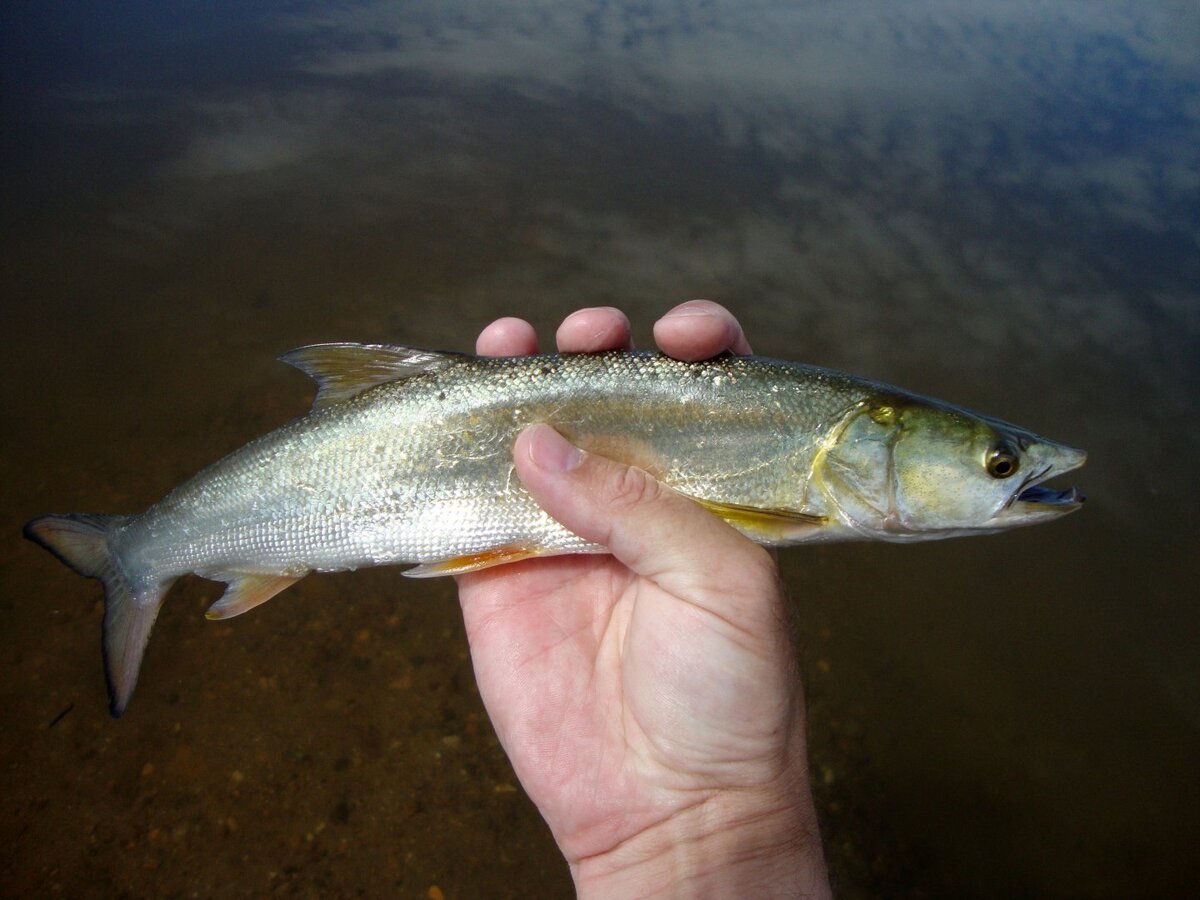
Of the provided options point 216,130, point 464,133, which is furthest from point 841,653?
point 216,130

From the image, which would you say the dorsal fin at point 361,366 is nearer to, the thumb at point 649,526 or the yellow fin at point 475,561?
the thumb at point 649,526

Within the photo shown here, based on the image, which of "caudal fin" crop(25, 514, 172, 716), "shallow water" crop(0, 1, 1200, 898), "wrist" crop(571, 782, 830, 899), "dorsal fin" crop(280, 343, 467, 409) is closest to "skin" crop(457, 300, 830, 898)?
"wrist" crop(571, 782, 830, 899)

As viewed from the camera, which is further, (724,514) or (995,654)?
(995,654)

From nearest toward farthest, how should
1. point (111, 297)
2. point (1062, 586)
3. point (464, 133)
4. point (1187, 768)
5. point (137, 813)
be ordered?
1. point (137, 813)
2. point (1187, 768)
3. point (1062, 586)
4. point (111, 297)
5. point (464, 133)

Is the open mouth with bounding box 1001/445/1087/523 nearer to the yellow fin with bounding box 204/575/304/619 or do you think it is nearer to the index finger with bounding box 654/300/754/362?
the index finger with bounding box 654/300/754/362

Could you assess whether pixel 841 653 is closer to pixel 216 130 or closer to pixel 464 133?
pixel 464 133

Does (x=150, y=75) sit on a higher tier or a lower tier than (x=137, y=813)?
higher

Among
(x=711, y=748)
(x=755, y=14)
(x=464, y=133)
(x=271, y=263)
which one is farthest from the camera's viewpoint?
(x=755, y=14)

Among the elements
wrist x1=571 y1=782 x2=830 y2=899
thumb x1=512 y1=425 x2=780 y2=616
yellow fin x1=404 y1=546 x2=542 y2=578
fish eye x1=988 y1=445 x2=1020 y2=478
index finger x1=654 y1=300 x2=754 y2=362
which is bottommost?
wrist x1=571 y1=782 x2=830 y2=899
